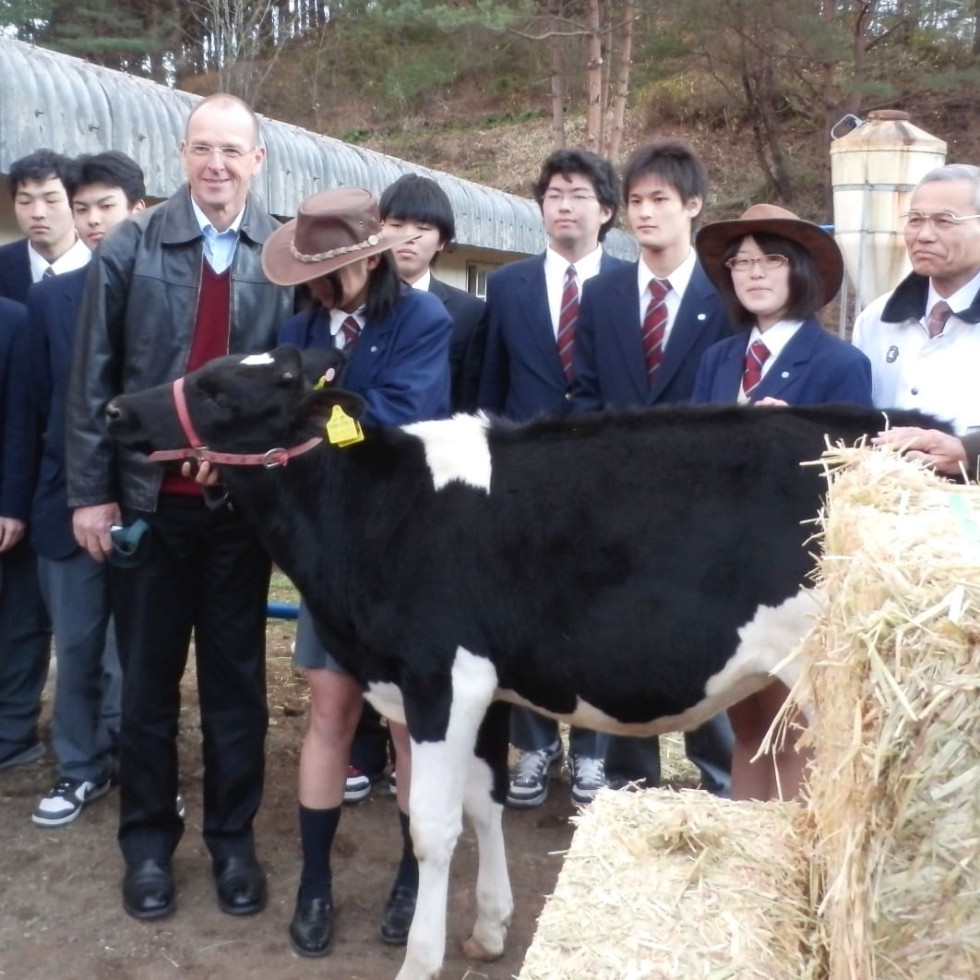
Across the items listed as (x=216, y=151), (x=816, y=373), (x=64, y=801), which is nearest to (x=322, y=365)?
(x=216, y=151)

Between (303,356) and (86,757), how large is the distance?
7.99 ft

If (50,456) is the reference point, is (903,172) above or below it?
above

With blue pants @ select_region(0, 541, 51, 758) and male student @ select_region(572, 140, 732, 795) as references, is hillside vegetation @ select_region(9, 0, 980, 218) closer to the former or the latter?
male student @ select_region(572, 140, 732, 795)

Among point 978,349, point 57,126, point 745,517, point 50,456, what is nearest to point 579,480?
point 745,517

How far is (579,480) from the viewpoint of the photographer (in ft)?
12.5

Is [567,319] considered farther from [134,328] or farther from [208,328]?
[134,328]

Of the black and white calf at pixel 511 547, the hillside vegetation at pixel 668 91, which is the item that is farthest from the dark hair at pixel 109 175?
the hillside vegetation at pixel 668 91

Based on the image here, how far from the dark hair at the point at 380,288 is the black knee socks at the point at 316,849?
1.78 metres

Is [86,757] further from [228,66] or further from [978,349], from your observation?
[228,66]

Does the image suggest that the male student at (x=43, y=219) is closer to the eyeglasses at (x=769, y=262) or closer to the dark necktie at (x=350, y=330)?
the dark necktie at (x=350, y=330)

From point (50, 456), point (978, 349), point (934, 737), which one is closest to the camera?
point (934, 737)

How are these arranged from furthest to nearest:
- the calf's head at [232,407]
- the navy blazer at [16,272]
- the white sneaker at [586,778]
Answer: the navy blazer at [16,272]
the white sneaker at [586,778]
the calf's head at [232,407]

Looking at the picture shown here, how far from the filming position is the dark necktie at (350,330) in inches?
169

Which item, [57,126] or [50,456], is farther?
[57,126]
